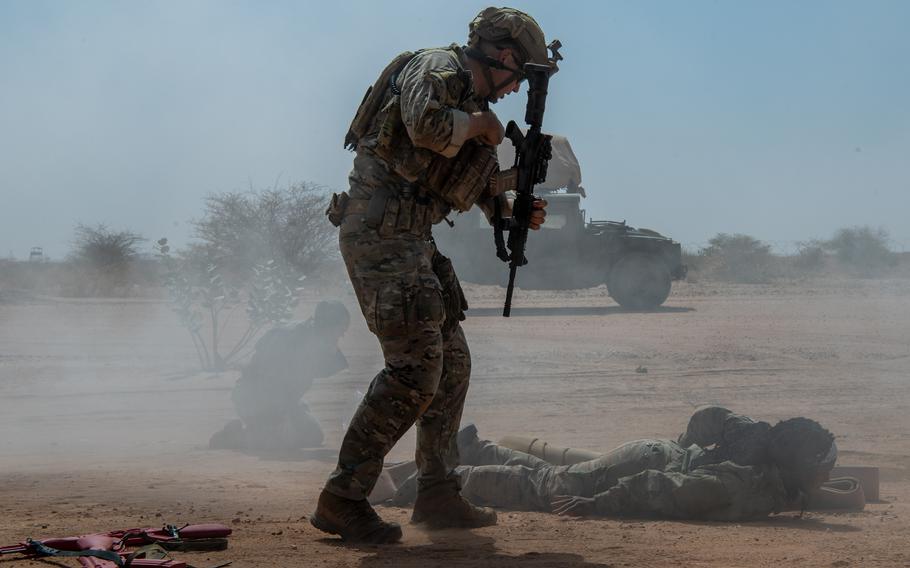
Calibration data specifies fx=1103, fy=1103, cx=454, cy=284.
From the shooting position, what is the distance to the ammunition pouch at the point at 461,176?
3939 mm

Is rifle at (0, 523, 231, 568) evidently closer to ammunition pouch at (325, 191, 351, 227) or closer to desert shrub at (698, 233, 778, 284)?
ammunition pouch at (325, 191, 351, 227)

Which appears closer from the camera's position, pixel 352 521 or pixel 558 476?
pixel 352 521

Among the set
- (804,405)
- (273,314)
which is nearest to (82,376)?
(273,314)

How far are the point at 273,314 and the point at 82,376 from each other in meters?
1.99

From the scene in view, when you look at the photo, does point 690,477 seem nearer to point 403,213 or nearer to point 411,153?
point 403,213

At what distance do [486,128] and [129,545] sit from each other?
1.83m

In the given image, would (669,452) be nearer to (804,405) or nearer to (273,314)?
(804,405)

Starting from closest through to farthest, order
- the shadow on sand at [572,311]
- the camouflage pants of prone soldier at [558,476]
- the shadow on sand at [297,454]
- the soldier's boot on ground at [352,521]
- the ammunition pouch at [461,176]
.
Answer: the soldier's boot on ground at [352,521] → the ammunition pouch at [461,176] → the camouflage pants of prone soldier at [558,476] → the shadow on sand at [297,454] → the shadow on sand at [572,311]

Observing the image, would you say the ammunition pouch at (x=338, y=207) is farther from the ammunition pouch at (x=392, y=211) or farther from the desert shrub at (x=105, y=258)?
the desert shrub at (x=105, y=258)

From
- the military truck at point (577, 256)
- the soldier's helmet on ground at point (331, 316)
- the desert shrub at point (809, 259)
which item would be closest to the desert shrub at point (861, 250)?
the desert shrub at point (809, 259)

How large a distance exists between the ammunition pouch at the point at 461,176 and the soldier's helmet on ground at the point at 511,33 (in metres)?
0.42

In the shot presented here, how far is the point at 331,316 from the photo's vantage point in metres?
7.08

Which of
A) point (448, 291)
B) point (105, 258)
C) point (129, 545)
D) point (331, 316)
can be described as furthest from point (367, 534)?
point (105, 258)

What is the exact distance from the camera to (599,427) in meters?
7.52
